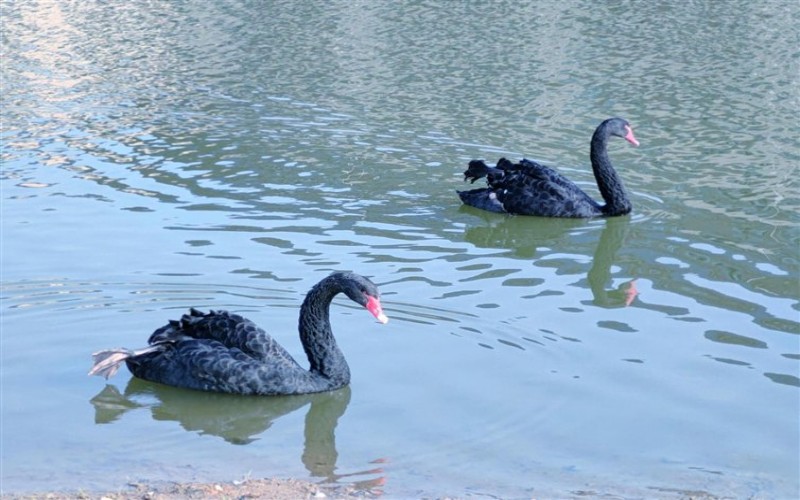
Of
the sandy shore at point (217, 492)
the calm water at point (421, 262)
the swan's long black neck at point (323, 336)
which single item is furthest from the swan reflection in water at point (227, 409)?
the sandy shore at point (217, 492)

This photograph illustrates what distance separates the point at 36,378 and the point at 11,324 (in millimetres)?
1068

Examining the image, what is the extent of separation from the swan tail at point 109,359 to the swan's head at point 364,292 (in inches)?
48.8

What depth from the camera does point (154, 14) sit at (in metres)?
28.4

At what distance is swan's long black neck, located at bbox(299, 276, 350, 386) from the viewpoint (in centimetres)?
813

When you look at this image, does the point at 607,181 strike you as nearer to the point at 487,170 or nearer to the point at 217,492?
the point at 487,170

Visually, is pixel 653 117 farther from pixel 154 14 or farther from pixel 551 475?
pixel 154 14

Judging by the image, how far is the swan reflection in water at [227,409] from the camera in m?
7.58

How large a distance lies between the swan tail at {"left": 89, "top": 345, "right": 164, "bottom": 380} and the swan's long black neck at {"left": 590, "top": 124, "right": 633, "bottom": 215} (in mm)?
5663

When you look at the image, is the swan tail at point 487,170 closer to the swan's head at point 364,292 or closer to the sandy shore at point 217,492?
the swan's head at point 364,292

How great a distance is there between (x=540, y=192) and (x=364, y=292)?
491cm

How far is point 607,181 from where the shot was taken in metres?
12.7

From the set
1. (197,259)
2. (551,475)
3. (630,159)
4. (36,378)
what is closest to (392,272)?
(197,259)

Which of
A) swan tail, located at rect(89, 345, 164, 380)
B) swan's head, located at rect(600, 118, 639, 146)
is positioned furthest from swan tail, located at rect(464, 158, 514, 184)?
swan tail, located at rect(89, 345, 164, 380)

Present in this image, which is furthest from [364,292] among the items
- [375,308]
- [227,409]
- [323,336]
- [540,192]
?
[540,192]
